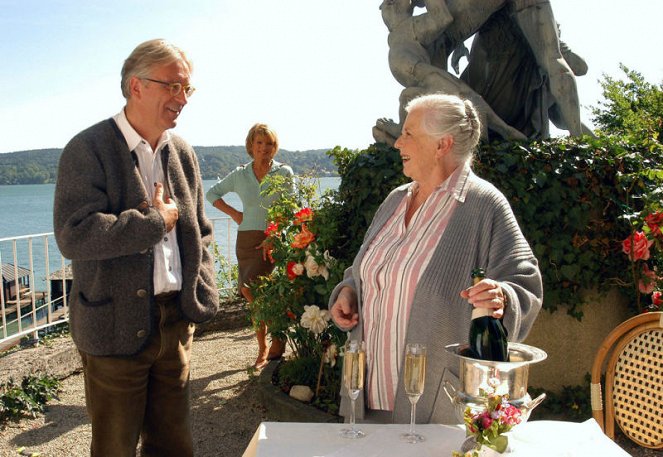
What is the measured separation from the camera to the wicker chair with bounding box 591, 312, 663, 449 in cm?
194

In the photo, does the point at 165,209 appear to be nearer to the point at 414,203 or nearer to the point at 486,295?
the point at 414,203

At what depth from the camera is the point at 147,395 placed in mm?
2365

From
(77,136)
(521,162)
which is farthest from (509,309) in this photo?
(521,162)

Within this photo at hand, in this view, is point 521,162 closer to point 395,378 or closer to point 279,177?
point 279,177

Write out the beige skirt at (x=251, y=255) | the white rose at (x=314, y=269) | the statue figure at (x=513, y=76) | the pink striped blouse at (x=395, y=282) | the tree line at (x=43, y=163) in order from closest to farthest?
the pink striped blouse at (x=395, y=282) < the white rose at (x=314, y=269) < the statue figure at (x=513, y=76) < the beige skirt at (x=251, y=255) < the tree line at (x=43, y=163)

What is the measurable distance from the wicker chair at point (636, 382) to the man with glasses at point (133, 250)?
4.88 feet

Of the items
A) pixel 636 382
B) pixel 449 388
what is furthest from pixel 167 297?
pixel 636 382

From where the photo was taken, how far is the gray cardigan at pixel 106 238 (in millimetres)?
2027

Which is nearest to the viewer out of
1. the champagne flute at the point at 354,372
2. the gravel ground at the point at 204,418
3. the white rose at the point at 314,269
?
the champagne flute at the point at 354,372

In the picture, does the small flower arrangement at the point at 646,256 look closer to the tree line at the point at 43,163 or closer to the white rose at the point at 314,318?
the white rose at the point at 314,318

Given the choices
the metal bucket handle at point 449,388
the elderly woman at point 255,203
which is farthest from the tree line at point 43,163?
the metal bucket handle at point 449,388

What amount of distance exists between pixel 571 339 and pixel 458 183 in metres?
2.27

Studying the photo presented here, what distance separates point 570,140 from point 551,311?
1.07 meters

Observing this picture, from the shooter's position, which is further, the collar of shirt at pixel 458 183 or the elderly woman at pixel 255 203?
the elderly woman at pixel 255 203
